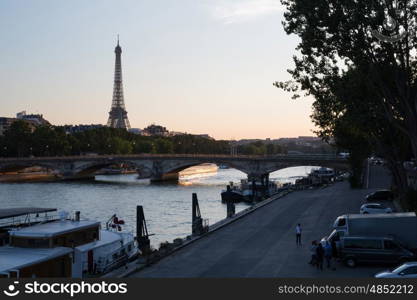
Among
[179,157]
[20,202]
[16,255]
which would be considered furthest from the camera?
[179,157]

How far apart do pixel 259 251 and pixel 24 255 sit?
858 centimetres

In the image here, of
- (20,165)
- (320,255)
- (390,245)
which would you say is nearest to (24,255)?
(320,255)

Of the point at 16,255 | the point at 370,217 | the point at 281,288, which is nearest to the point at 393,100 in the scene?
the point at 370,217

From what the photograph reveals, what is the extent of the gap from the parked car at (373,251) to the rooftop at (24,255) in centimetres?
1002

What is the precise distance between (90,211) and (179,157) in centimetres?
4266

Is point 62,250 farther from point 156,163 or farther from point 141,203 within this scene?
point 156,163

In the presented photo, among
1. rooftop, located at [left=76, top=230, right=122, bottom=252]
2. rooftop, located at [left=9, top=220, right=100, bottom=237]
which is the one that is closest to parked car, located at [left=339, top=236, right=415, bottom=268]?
rooftop, located at [left=76, top=230, right=122, bottom=252]

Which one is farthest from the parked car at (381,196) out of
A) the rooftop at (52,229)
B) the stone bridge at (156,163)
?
the stone bridge at (156,163)

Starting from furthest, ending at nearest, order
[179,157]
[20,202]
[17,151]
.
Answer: [17,151] < [179,157] < [20,202]

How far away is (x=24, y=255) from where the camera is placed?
1817cm

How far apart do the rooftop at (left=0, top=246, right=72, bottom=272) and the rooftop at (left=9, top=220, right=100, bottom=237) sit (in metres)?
0.58

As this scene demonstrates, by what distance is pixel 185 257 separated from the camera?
62.0 ft

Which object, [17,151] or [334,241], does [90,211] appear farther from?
[17,151]

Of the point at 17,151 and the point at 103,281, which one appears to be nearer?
the point at 103,281
